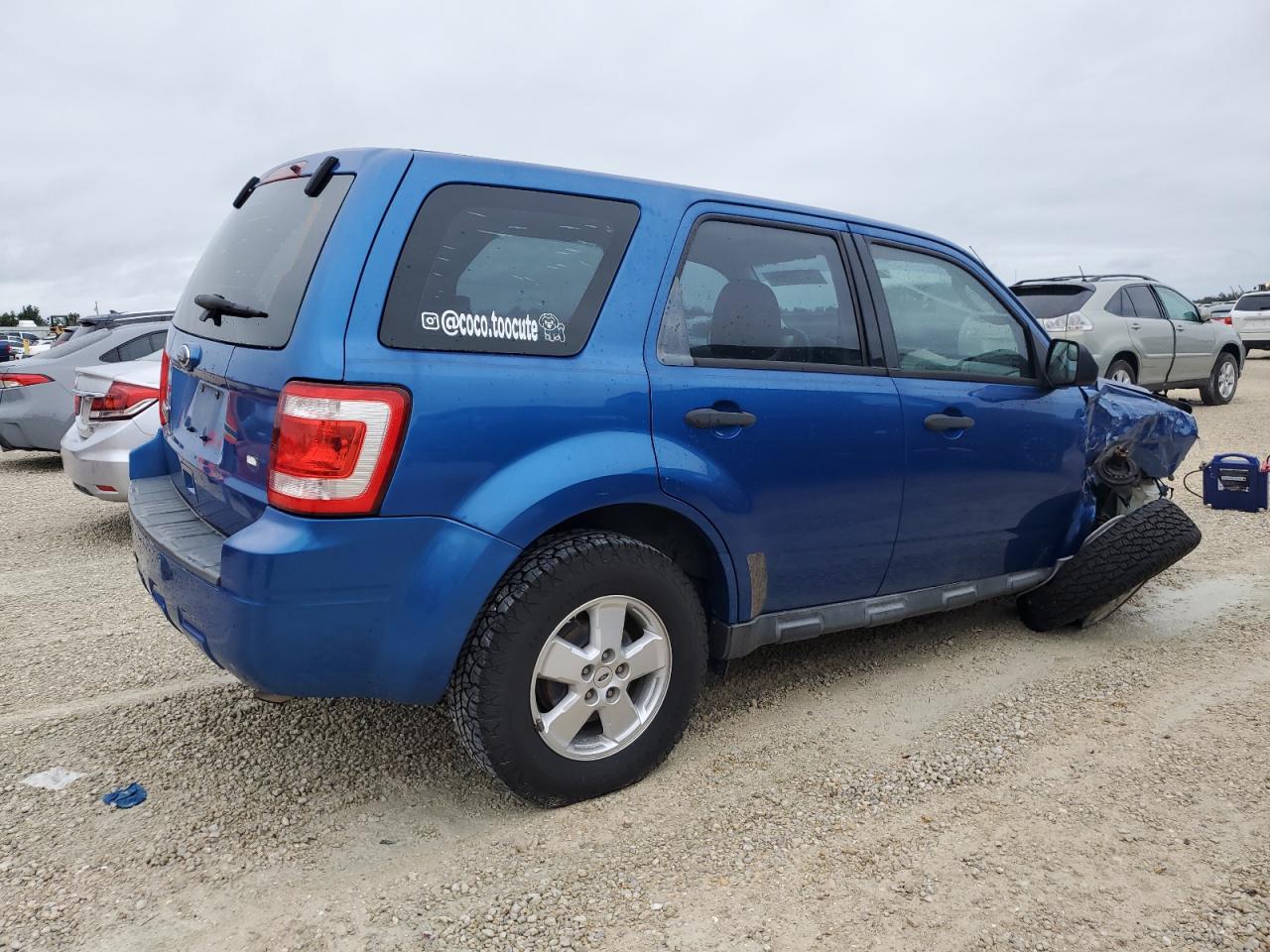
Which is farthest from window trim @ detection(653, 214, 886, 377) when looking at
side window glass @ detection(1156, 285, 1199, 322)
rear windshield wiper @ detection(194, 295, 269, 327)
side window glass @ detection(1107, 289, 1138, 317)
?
side window glass @ detection(1156, 285, 1199, 322)

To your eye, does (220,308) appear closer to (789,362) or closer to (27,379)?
(789,362)

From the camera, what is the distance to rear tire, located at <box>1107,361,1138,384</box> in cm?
1177

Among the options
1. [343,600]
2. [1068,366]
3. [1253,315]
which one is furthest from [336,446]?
[1253,315]

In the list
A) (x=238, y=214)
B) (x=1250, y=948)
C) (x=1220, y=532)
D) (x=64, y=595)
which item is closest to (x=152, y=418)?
(x=64, y=595)

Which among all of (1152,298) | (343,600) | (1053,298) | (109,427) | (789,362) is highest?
(1152,298)

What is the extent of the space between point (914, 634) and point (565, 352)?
2.50 m

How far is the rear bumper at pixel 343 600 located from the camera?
243cm

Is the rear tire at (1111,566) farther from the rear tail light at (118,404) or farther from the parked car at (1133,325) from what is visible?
the parked car at (1133,325)

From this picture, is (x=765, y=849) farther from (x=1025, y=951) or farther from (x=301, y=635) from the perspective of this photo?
(x=301, y=635)

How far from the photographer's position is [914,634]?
4527mm

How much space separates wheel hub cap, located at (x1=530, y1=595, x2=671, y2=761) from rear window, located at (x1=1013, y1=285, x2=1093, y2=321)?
984cm

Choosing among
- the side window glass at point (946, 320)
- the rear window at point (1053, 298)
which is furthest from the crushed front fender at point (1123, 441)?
the rear window at point (1053, 298)

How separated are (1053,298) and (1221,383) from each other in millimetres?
4787

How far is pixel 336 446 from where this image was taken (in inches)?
95.5
